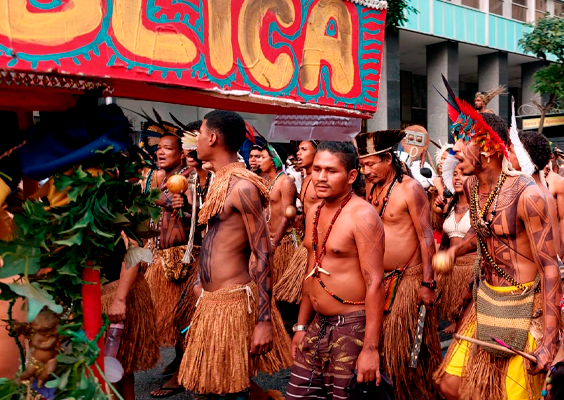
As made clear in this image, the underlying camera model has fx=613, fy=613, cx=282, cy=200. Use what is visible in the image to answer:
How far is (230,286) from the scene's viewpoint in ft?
13.2

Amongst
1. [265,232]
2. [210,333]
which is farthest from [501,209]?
[210,333]

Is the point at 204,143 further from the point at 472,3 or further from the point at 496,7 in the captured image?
the point at 496,7

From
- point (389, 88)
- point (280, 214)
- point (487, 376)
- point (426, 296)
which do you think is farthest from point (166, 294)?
point (389, 88)

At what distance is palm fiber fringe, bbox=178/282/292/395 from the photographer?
153 inches

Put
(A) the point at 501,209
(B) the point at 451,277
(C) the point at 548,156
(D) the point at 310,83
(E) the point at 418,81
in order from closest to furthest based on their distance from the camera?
1. (D) the point at 310,83
2. (A) the point at 501,209
3. (C) the point at 548,156
4. (B) the point at 451,277
5. (E) the point at 418,81

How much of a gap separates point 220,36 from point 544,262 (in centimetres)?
229

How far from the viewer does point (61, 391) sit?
2.31m

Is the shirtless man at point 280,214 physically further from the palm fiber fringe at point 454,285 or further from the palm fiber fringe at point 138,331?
the palm fiber fringe at point 138,331

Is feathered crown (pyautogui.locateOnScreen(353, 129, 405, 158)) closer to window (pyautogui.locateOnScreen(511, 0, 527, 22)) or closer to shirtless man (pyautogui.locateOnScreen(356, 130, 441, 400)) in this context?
shirtless man (pyautogui.locateOnScreen(356, 130, 441, 400))

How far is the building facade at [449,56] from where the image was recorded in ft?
64.4

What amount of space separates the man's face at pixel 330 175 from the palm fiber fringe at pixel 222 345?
840 millimetres

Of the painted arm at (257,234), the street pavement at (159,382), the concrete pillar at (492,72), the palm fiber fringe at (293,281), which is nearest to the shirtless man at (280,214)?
the palm fiber fringe at (293,281)

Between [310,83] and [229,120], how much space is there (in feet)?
4.96

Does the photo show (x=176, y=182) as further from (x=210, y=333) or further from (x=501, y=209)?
(x=501, y=209)
